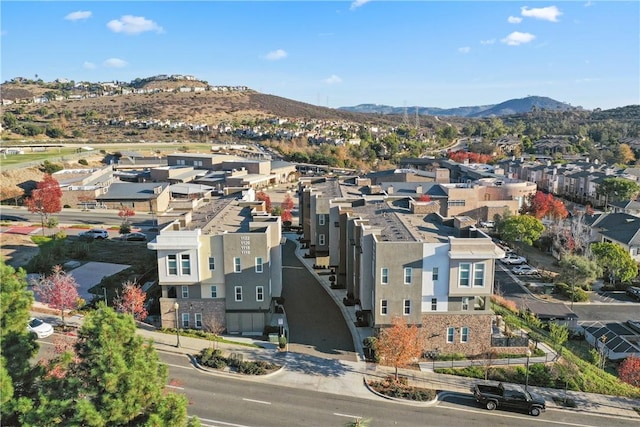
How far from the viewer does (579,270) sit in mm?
47125

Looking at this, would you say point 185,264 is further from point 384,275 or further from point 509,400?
point 509,400

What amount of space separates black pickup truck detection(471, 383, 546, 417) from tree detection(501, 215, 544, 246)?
116 ft

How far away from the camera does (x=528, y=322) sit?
39.2 m

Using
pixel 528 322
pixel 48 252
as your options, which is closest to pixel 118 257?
pixel 48 252

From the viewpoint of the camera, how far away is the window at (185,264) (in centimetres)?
3294

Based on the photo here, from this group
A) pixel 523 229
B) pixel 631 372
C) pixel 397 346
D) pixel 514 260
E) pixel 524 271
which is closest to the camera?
pixel 397 346

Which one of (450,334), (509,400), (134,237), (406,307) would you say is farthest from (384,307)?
(134,237)

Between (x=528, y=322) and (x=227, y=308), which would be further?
(x=528, y=322)

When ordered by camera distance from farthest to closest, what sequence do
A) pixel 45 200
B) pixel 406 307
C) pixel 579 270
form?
pixel 45 200, pixel 579 270, pixel 406 307

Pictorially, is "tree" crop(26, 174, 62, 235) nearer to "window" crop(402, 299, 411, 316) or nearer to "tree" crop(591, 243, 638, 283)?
"window" crop(402, 299, 411, 316)

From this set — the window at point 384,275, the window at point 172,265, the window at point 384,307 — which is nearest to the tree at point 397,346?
the window at point 384,307

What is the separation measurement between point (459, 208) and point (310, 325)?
45.6 metres

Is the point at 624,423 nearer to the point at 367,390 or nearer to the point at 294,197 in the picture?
the point at 367,390

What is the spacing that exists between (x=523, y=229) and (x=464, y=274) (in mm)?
31724
